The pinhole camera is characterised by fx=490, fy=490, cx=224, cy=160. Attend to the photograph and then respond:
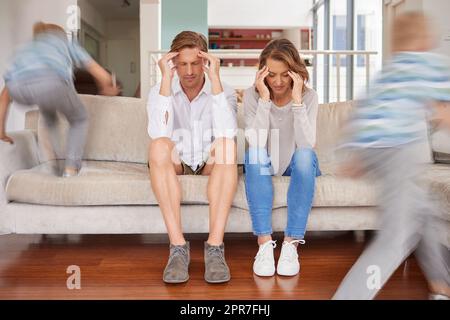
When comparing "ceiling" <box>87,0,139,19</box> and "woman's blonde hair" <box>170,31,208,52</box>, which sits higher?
"ceiling" <box>87,0,139,19</box>

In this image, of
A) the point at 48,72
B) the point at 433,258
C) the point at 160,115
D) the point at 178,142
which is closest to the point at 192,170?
the point at 178,142

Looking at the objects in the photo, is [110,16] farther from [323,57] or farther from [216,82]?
[323,57]

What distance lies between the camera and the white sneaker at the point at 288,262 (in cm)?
101

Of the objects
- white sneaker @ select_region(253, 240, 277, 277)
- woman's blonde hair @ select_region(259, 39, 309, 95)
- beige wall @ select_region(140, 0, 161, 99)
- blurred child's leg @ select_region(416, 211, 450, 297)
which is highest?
beige wall @ select_region(140, 0, 161, 99)

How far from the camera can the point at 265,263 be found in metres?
1.01

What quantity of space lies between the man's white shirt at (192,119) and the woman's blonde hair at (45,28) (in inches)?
9.4

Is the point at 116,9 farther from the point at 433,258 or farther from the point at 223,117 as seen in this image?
the point at 433,258

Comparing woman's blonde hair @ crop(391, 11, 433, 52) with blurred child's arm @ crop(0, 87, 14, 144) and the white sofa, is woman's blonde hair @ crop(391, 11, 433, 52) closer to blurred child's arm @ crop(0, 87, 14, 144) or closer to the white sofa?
the white sofa

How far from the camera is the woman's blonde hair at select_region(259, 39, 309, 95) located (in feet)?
3.27

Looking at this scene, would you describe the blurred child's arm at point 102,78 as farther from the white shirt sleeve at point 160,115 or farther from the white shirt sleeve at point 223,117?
the white shirt sleeve at point 223,117

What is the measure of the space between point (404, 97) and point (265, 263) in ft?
1.76

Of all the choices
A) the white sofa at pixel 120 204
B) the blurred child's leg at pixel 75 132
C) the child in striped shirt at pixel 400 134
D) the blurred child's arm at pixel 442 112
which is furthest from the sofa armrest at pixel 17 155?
the blurred child's arm at pixel 442 112

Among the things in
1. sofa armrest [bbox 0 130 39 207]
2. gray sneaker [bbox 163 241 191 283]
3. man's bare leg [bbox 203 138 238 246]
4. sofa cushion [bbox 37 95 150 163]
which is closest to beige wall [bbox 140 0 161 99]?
sofa cushion [bbox 37 95 150 163]

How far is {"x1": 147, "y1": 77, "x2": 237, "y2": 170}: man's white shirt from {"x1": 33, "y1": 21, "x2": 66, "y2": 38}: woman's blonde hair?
0.78 ft
